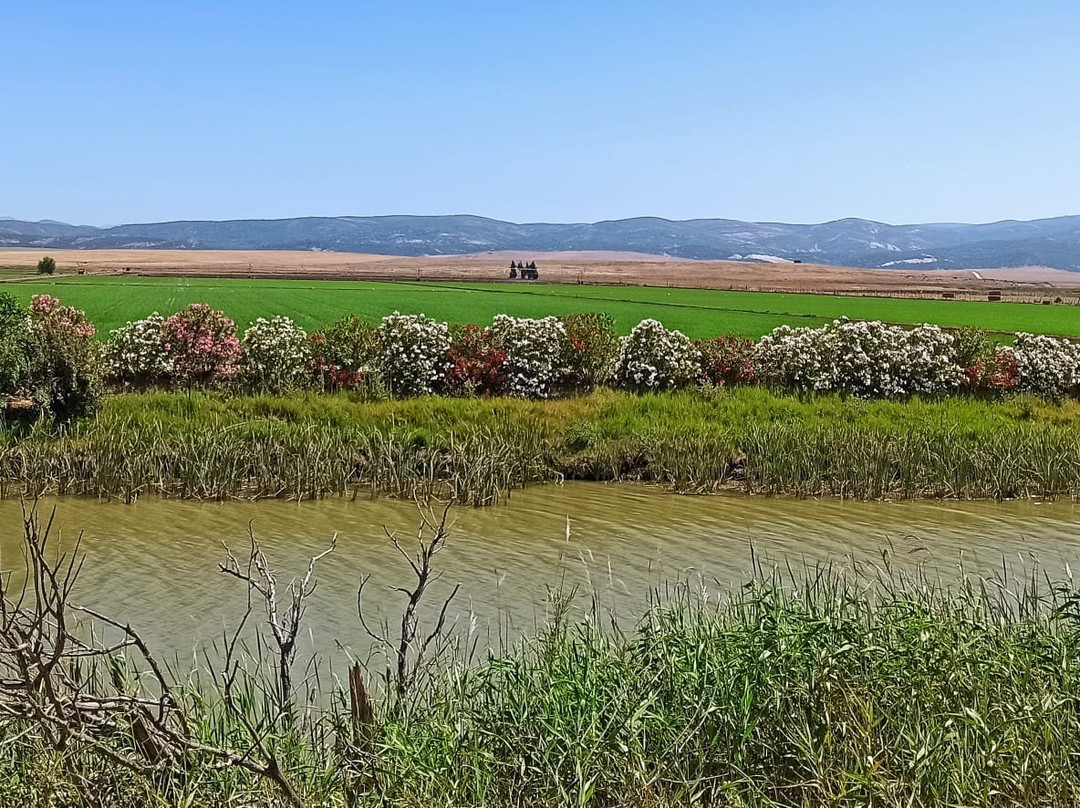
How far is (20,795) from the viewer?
211 inches

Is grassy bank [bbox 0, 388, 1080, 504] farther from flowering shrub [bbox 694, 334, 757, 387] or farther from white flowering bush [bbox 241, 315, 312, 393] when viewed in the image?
flowering shrub [bbox 694, 334, 757, 387]

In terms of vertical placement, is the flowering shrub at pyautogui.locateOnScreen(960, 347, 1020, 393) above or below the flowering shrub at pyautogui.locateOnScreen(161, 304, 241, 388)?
below

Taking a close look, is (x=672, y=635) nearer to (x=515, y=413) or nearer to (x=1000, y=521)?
(x=1000, y=521)

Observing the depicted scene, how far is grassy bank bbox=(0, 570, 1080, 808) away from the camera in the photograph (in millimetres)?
5391

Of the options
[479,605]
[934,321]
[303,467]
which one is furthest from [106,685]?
[934,321]

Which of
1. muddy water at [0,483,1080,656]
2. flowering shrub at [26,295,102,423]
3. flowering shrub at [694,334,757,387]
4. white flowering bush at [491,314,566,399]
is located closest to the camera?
muddy water at [0,483,1080,656]

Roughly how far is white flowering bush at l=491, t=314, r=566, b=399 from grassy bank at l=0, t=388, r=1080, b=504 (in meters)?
2.58

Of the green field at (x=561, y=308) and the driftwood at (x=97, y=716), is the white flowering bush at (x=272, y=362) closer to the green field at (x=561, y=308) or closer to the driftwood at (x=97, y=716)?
the green field at (x=561, y=308)

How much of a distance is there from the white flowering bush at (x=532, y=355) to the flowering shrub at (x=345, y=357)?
288 cm

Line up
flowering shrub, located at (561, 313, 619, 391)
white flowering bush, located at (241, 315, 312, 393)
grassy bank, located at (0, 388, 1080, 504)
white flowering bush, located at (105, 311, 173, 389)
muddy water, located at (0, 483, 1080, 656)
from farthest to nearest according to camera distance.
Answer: flowering shrub, located at (561, 313, 619, 391) → white flowering bush, located at (105, 311, 173, 389) → white flowering bush, located at (241, 315, 312, 393) → grassy bank, located at (0, 388, 1080, 504) → muddy water, located at (0, 483, 1080, 656)

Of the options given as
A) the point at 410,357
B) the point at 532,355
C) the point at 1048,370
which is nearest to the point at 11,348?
the point at 410,357

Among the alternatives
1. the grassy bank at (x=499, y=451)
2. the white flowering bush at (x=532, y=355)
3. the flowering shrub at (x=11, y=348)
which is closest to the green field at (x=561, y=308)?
the white flowering bush at (x=532, y=355)

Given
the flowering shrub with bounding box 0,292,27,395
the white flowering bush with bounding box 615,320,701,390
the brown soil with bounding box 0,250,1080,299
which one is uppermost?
the flowering shrub with bounding box 0,292,27,395

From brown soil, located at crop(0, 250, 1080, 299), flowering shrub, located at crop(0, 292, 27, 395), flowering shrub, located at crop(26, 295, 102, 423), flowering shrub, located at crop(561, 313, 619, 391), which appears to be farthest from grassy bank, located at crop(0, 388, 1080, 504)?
brown soil, located at crop(0, 250, 1080, 299)
